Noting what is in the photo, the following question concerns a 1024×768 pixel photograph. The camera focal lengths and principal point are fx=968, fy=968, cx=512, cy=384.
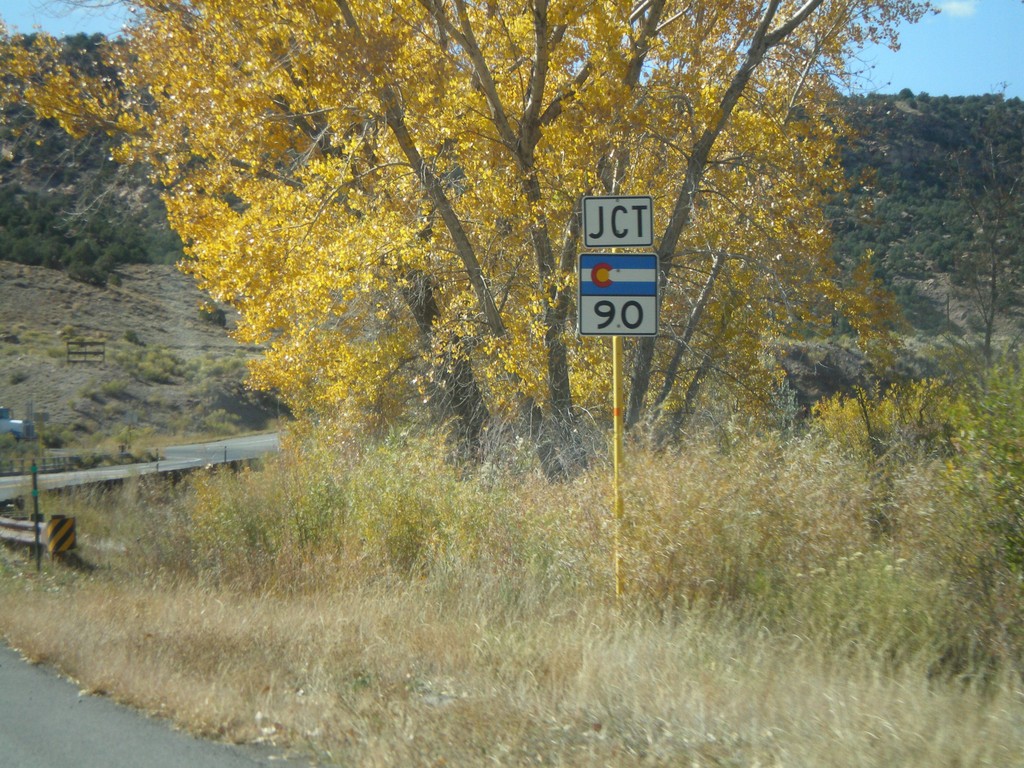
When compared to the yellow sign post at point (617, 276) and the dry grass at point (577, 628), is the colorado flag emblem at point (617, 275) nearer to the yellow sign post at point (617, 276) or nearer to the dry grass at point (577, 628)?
the yellow sign post at point (617, 276)

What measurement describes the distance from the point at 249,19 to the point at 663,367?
27.0 ft

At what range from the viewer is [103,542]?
1323 cm

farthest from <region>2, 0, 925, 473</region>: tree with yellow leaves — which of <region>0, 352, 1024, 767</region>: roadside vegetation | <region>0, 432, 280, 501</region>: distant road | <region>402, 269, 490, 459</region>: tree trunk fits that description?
<region>0, 432, 280, 501</region>: distant road

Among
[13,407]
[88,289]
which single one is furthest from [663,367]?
[88,289]

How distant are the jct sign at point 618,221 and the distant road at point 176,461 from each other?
1284 cm

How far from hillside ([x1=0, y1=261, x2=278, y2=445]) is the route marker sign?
2883cm

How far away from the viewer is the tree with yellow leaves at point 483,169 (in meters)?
13.2

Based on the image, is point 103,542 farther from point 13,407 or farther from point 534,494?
point 13,407

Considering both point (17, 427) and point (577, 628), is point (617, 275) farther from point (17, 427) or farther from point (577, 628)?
point (17, 427)

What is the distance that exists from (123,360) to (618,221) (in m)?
35.1

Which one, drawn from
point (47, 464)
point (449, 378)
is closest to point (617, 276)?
point (449, 378)

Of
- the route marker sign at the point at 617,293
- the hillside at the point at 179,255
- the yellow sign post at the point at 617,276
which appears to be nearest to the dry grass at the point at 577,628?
the yellow sign post at the point at 617,276

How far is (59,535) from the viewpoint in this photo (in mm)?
12008

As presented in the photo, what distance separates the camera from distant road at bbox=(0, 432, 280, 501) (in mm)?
19953
